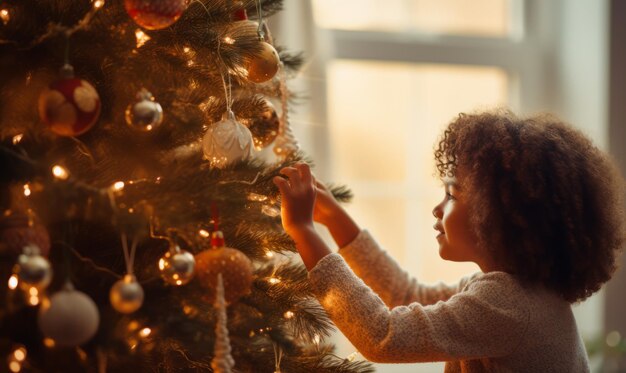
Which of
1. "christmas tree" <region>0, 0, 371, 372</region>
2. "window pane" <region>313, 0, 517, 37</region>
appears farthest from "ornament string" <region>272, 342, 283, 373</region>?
"window pane" <region>313, 0, 517, 37</region>

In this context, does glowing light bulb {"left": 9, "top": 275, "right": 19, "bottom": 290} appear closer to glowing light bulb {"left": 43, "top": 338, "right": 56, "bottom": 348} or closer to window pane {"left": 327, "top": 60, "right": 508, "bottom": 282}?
glowing light bulb {"left": 43, "top": 338, "right": 56, "bottom": 348}

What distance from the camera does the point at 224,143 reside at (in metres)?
0.76

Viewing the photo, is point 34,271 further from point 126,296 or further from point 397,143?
point 397,143

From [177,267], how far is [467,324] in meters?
0.44

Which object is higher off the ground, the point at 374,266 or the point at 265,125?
the point at 265,125

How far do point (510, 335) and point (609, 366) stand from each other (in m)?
1.05

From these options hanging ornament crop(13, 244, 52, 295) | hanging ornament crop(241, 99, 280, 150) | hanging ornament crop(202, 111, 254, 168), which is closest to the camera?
hanging ornament crop(13, 244, 52, 295)

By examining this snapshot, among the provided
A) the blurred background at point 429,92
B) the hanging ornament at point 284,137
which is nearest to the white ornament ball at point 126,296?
the hanging ornament at point 284,137

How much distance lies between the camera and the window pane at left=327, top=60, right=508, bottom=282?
72.1 inches

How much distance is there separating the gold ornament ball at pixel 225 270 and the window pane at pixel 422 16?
115 centimetres

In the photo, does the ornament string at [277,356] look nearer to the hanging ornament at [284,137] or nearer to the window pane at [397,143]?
the hanging ornament at [284,137]

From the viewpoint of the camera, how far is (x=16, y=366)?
0.61m

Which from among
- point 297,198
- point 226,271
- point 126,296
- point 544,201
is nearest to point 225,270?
point 226,271

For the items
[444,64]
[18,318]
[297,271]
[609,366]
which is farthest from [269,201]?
[609,366]
